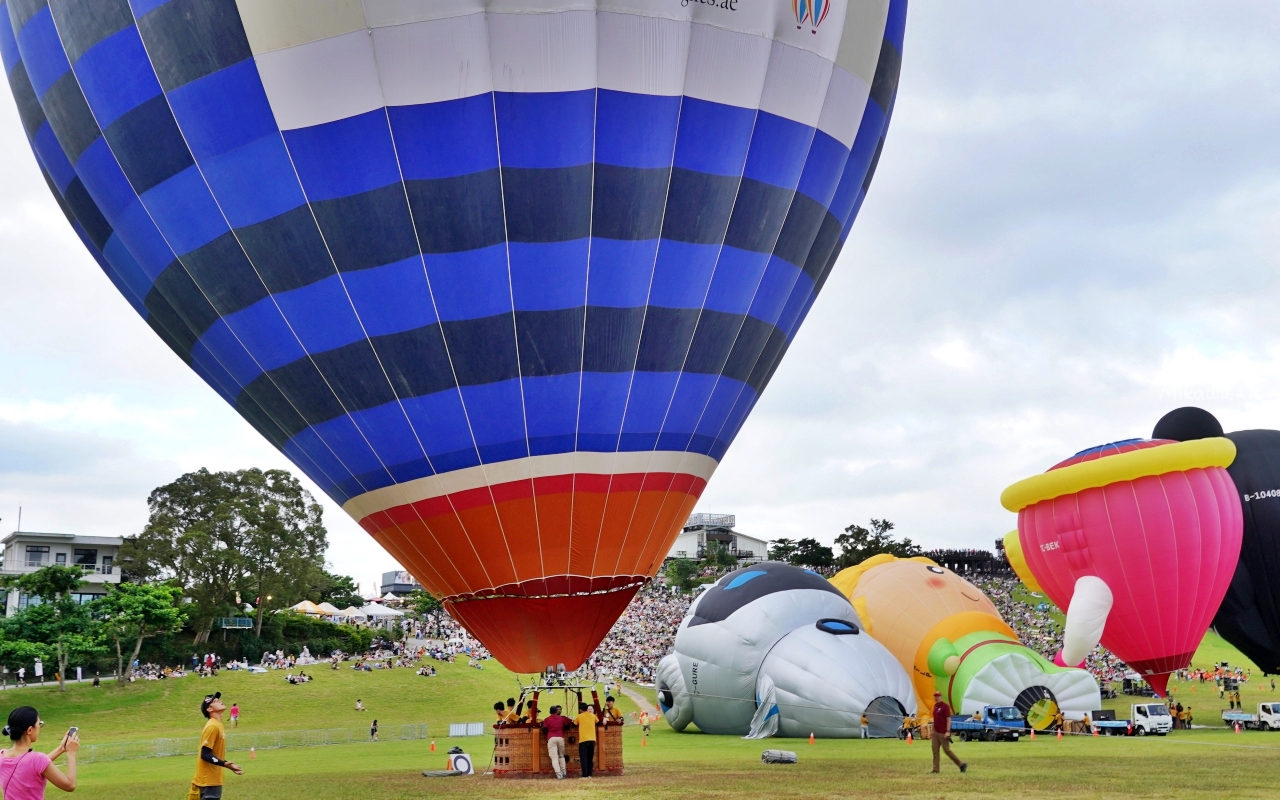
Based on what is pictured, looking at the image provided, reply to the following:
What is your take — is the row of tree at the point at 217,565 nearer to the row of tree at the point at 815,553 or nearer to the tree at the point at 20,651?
the tree at the point at 20,651

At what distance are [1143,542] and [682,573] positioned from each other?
2771 inches

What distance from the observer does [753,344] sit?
1233 cm

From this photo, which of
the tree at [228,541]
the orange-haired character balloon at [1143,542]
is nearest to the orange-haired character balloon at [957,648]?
the orange-haired character balloon at [1143,542]

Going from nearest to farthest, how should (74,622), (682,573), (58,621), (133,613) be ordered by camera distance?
(58,621) → (74,622) → (133,613) → (682,573)

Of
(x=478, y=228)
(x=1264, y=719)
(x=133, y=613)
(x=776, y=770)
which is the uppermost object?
(x=478, y=228)

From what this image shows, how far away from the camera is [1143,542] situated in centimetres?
1905

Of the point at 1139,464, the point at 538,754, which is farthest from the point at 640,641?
the point at 538,754

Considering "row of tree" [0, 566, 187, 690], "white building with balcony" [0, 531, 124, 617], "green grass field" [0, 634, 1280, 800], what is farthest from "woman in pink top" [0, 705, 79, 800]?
"white building with balcony" [0, 531, 124, 617]

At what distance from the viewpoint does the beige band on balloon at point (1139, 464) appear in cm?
1914


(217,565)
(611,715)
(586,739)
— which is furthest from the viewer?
(217,565)

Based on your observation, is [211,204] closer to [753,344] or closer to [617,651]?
[753,344]

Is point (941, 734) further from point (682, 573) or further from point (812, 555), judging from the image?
point (682, 573)

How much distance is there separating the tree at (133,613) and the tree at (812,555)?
161 ft

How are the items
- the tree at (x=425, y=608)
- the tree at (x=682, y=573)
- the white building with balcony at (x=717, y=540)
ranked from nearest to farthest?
the tree at (x=425, y=608) → the tree at (x=682, y=573) → the white building with balcony at (x=717, y=540)
